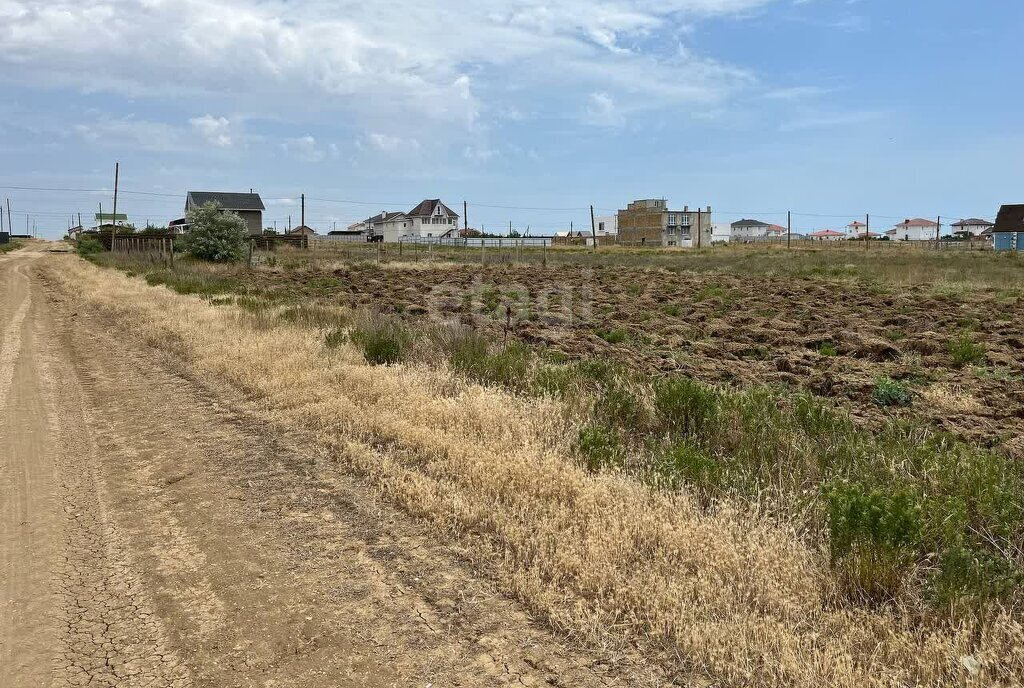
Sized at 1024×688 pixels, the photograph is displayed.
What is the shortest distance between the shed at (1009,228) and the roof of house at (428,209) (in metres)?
72.6

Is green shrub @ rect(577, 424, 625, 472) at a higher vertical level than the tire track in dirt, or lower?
higher

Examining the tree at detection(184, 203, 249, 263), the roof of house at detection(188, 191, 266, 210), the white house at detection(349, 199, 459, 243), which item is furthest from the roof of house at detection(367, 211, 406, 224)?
the tree at detection(184, 203, 249, 263)

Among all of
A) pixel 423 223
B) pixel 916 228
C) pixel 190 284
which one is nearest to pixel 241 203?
pixel 423 223

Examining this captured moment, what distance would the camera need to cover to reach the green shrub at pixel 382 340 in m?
10.4

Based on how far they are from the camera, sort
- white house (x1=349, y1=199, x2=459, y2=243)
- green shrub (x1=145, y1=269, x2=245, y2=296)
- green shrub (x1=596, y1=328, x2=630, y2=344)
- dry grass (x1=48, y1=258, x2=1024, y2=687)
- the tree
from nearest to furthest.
Answer: 1. dry grass (x1=48, y1=258, x2=1024, y2=687)
2. green shrub (x1=596, y1=328, x2=630, y2=344)
3. green shrub (x1=145, y1=269, x2=245, y2=296)
4. the tree
5. white house (x1=349, y1=199, x2=459, y2=243)

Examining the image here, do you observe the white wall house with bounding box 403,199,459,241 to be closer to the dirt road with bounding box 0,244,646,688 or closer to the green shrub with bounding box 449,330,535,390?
the green shrub with bounding box 449,330,535,390

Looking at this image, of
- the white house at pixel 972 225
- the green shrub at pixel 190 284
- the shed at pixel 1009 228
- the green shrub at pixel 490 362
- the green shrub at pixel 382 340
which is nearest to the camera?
the green shrub at pixel 490 362

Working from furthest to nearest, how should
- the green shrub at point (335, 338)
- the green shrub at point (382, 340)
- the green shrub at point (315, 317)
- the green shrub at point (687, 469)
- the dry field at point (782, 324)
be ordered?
the green shrub at point (315, 317) → the green shrub at point (335, 338) → the green shrub at point (382, 340) → the dry field at point (782, 324) → the green shrub at point (687, 469)

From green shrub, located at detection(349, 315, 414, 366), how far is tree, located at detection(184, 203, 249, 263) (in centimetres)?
3306

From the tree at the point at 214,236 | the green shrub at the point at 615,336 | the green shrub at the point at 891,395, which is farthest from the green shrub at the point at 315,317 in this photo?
the tree at the point at 214,236

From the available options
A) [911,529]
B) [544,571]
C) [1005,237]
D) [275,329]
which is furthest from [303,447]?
[1005,237]

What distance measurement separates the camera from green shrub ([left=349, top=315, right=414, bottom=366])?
10.4m

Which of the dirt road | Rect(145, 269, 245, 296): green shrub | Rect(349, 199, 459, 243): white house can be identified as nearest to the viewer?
the dirt road

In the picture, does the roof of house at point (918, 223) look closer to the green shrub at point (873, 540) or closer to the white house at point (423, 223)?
the white house at point (423, 223)
